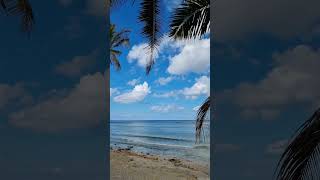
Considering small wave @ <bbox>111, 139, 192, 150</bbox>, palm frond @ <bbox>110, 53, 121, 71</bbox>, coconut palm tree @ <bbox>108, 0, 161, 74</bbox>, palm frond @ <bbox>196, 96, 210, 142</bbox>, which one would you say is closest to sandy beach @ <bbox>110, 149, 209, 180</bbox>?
small wave @ <bbox>111, 139, 192, 150</bbox>

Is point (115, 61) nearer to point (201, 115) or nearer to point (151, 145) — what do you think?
point (151, 145)

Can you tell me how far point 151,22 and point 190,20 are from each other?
835mm

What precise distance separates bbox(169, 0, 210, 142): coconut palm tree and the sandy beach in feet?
21.7

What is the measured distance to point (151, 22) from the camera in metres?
5.50

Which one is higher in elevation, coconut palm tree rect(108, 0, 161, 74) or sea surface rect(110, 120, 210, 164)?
coconut palm tree rect(108, 0, 161, 74)

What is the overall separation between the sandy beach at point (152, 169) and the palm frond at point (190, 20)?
6628 mm

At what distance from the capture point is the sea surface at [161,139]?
17194 millimetres

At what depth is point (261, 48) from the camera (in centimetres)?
481

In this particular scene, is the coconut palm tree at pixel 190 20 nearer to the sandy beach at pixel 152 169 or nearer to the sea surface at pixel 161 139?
the sandy beach at pixel 152 169

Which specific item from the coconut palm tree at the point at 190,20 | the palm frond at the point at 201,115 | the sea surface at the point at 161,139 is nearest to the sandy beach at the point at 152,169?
the sea surface at the point at 161,139

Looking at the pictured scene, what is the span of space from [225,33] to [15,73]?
246cm

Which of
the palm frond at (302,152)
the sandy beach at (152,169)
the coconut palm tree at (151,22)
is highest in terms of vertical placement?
the coconut palm tree at (151,22)

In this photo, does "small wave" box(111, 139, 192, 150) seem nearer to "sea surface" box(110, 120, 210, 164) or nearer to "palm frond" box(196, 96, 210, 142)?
"sea surface" box(110, 120, 210, 164)

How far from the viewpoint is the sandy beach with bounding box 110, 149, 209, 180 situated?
42.0 ft
